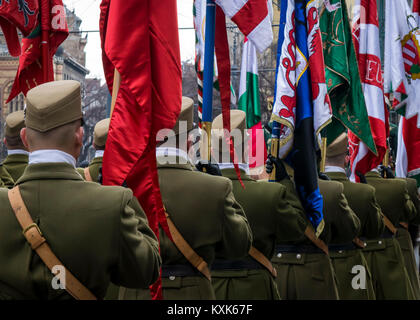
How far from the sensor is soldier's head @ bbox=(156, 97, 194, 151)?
176 inches

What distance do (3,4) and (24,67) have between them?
1.70 ft

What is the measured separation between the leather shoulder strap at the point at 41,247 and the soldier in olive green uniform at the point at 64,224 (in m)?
0.01

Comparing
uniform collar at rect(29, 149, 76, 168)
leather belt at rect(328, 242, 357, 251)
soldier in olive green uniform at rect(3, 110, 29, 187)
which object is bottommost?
leather belt at rect(328, 242, 357, 251)

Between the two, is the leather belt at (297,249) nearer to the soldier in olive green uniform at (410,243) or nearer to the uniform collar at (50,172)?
the uniform collar at (50,172)

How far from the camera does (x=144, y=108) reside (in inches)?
155

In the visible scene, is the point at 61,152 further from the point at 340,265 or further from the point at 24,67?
the point at 340,265

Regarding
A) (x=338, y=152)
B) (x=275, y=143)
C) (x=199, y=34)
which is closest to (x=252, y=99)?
(x=338, y=152)

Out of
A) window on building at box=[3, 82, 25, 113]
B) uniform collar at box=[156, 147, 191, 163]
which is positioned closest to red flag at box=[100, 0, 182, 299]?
uniform collar at box=[156, 147, 191, 163]

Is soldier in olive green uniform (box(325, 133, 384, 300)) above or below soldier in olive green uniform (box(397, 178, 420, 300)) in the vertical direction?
above

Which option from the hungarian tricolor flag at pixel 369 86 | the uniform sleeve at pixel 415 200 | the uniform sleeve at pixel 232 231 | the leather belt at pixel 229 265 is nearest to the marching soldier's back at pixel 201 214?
the uniform sleeve at pixel 232 231

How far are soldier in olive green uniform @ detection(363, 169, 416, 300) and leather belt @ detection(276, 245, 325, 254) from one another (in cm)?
213

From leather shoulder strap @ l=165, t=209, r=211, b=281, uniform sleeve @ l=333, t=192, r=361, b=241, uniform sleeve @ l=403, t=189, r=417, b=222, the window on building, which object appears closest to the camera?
leather shoulder strap @ l=165, t=209, r=211, b=281

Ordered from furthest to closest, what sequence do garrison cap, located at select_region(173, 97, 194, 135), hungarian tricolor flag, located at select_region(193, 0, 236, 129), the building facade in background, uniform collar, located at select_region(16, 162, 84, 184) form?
the building facade in background → hungarian tricolor flag, located at select_region(193, 0, 236, 129) → garrison cap, located at select_region(173, 97, 194, 135) → uniform collar, located at select_region(16, 162, 84, 184)

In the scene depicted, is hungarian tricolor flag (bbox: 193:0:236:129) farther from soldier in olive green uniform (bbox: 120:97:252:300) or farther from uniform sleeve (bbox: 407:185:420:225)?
uniform sleeve (bbox: 407:185:420:225)
